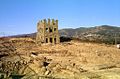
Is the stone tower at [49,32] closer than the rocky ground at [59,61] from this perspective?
No

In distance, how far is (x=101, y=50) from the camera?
4628cm

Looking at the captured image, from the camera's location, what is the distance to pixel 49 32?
52.8 metres

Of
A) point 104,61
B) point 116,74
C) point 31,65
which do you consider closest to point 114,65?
point 104,61

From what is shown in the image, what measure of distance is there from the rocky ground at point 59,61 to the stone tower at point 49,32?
13.8 ft

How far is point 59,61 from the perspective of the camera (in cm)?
3941

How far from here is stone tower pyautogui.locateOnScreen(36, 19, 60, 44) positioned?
52.6 meters

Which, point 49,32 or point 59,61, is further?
point 49,32

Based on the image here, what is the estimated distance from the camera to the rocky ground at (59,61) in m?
34.5

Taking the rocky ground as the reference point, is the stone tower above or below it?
above

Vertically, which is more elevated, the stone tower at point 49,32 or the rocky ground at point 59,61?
the stone tower at point 49,32

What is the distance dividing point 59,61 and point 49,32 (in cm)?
1415

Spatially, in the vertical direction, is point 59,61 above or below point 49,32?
below

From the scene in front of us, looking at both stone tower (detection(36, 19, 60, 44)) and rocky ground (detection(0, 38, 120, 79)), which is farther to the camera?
stone tower (detection(36, 19, 60, 44))

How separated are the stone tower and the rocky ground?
13.8 ft
